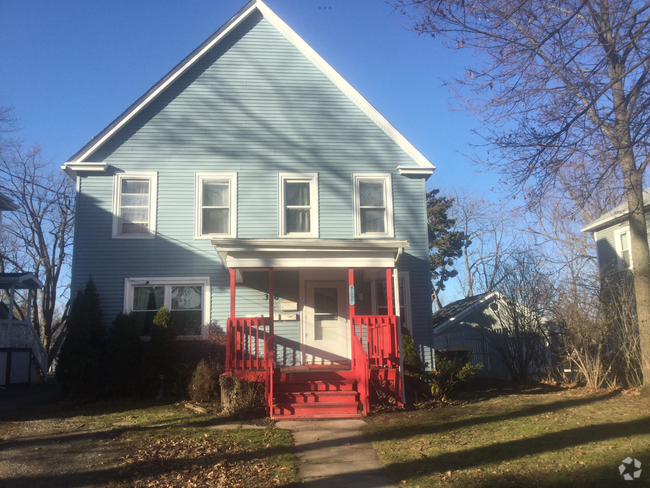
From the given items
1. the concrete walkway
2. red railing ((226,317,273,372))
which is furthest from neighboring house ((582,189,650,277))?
the concrete walkway

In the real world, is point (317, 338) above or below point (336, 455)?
above

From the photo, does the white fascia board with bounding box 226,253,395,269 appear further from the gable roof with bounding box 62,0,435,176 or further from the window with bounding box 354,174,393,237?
the gable roof with bounding box 62,0,435,176

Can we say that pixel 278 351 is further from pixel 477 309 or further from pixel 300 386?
pixel 477 309

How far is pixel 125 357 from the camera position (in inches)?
450

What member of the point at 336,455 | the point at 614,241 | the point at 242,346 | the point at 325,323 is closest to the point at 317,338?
the point at 325,323

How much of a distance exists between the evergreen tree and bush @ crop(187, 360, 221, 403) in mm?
26384

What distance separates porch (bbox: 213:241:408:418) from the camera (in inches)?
376

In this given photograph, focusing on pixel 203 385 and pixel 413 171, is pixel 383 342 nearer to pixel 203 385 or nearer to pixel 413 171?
pixel 203 385

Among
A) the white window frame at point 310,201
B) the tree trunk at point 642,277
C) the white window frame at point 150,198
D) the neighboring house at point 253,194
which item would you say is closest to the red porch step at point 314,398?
the neighboring house at point 253,194

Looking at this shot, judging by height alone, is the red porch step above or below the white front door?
below

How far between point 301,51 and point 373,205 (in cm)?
432

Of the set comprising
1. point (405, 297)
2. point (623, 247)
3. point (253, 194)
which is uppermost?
point (253, 194)

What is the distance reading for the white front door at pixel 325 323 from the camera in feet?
40.3

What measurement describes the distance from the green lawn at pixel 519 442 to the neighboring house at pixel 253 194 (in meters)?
3.64
